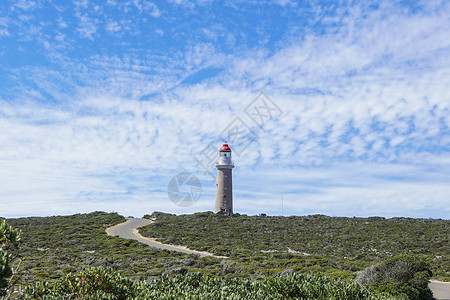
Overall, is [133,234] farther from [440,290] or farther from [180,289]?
[180,289]

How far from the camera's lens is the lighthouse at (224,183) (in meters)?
53.8

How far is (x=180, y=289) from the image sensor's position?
416 inches

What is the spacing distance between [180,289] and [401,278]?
11.9m

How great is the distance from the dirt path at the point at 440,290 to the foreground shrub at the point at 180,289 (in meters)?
8.91

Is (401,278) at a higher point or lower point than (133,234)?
lower

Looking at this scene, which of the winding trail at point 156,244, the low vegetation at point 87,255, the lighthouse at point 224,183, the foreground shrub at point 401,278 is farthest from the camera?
the lighthouse at point 224,183

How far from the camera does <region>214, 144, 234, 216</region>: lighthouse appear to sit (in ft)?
177

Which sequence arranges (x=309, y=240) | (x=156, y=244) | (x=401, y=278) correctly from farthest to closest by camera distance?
(x=309, y=240) → (x=156, y=244) → (x=401, y=278)

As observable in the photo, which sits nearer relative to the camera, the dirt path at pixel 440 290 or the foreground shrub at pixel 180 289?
the foreground shrub at pixel 180 289

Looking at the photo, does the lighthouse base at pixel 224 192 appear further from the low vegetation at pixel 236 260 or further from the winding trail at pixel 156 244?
the winding trail at pixel 156 244

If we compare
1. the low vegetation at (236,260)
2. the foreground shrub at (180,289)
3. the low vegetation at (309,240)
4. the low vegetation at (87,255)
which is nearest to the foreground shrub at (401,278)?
the low vegetation at (236,260)

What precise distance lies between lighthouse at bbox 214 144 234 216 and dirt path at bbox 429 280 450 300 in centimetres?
3477

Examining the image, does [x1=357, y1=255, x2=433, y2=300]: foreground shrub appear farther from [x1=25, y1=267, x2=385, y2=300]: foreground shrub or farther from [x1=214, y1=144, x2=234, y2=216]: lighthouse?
[x1=214, y1=144, x2=234, y2=216]: lighthouse

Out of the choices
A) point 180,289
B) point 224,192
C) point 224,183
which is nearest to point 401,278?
point 180,289
